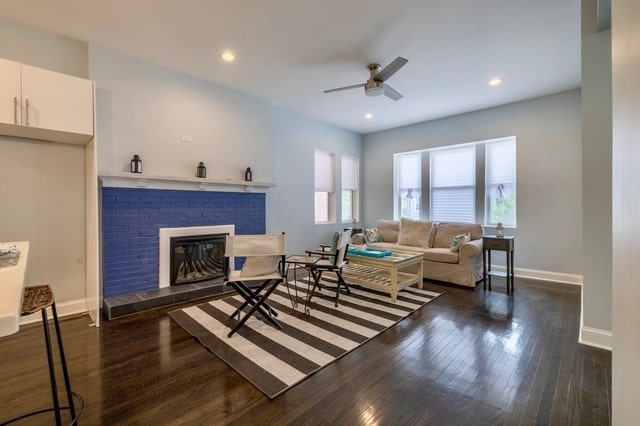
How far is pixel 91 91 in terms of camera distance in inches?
109

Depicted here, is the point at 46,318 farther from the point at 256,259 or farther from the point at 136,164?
the point at 136,164

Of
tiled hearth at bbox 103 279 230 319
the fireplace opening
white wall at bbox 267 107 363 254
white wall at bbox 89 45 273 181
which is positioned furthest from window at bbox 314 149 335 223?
tiled hearth at bbox 103 279 230 319

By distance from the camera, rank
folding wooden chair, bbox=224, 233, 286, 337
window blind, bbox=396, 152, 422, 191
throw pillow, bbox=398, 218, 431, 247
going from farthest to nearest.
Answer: window blind, bbox=396, 152, 422, 191 < throw pillow, bbox=398, 218, 431, 247 < folding wooden chair, bbox=224, 233, 286, 337

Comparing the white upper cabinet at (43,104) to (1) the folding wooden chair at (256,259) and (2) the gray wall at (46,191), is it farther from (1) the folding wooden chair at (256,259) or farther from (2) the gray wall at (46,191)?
(1) the folding wooden chair at (256,259)

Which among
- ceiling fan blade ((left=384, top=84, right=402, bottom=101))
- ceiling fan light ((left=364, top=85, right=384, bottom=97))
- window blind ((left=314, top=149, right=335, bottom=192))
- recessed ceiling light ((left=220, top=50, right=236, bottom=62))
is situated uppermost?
recessed ceiling light ((left=220, top=50, right=236, bottom=62))

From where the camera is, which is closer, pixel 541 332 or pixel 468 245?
pixel 541 332

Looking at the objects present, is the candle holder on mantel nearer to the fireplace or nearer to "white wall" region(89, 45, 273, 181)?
"white wall" region(89, 45, 273, 181)

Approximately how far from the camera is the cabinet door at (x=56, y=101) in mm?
2488

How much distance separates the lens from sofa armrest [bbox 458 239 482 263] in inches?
160

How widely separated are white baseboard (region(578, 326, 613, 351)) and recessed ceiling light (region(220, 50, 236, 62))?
14.5 feet

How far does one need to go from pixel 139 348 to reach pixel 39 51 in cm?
310

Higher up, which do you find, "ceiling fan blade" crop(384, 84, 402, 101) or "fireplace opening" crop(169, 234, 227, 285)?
"ceiling fan blade" crop(384, 84, 402, 101)

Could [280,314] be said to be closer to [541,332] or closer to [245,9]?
[541,332]

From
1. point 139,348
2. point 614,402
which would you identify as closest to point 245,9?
point 139,348
